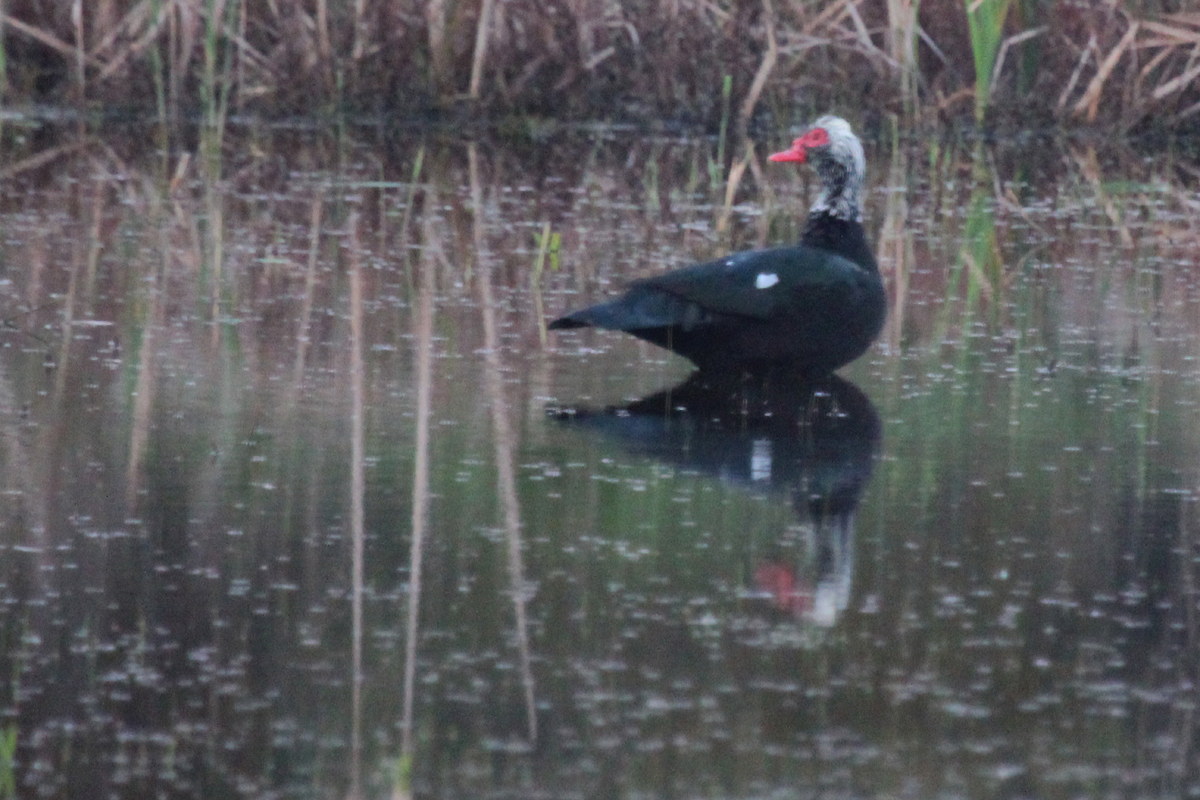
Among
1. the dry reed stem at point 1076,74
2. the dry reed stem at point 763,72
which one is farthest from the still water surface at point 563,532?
the dry reed stem at point 1076,74

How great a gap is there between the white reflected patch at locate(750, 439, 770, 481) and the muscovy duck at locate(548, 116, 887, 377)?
60 cm

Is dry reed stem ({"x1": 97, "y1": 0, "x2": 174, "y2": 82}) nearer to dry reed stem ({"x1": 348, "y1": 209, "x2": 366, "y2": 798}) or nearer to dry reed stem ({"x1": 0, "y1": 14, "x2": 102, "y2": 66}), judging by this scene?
dry reed stem ({"x1": 0, "y1": 14, "x2": 102, "y2": 66})

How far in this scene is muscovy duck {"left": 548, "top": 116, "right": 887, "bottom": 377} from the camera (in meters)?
5.49

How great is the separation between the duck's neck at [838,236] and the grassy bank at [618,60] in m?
4.95

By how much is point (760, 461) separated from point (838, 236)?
133cm

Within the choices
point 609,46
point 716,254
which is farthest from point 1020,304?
point 609,46

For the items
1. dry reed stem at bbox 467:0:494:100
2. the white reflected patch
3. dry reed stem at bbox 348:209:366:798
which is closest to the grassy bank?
Result: dry reed stem at bbox 467:0:494:100

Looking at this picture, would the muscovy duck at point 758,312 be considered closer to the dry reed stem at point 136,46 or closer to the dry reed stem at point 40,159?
the dry reed stem at point 40,159

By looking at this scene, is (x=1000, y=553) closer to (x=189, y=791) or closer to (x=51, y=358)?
(x=189, y=791)

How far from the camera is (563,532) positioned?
4.14 metres

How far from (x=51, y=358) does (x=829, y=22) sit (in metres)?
6.28

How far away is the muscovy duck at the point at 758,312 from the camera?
18.0ft

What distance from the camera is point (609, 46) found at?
456 inches

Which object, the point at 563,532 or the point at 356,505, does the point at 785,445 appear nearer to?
the point at 563,532
